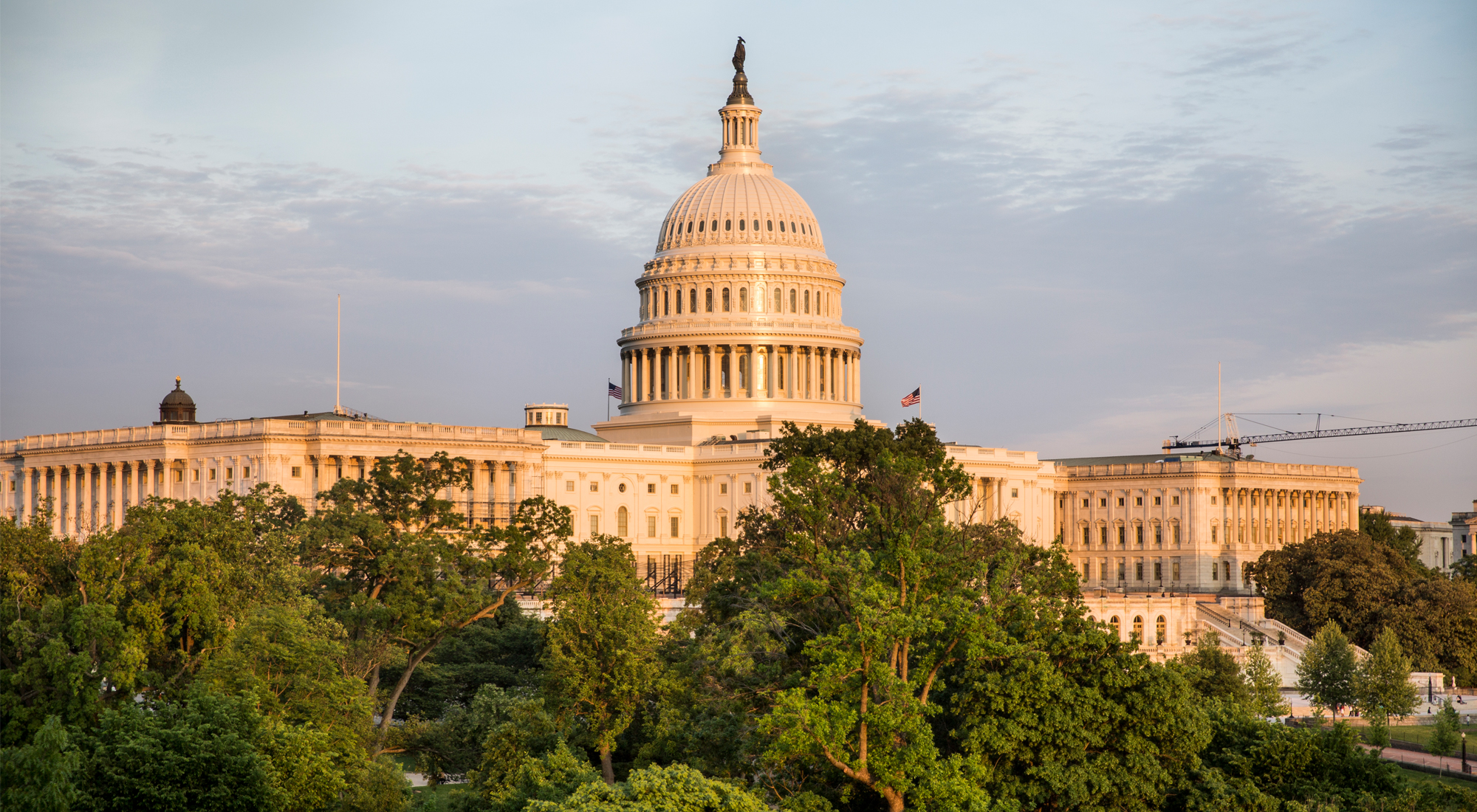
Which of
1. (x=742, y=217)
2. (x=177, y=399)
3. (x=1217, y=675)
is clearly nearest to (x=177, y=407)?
(x=177, y=399)

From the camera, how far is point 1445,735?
97812mm

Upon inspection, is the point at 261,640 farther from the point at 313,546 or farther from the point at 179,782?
the point at 313,546

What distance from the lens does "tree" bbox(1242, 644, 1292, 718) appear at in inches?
3922

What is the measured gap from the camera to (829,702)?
6631 cm

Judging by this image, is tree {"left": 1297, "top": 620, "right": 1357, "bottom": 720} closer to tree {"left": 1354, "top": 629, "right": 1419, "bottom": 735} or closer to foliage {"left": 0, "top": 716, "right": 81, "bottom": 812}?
tree {"left": 1354, "top": 629, "right": 1419, "bottom": 735}

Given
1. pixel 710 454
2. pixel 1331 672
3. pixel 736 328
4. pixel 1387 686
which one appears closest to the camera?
pixel 1387 686

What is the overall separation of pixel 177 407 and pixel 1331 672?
82107 mm

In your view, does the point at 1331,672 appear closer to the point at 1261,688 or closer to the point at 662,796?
the point at 1261,688

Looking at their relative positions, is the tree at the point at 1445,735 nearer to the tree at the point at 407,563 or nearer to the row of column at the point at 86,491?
the tree at the point at 407,563

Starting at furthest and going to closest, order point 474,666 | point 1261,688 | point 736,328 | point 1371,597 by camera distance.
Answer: point 736,328
point 1371,597
point 1261,688
point 474,666

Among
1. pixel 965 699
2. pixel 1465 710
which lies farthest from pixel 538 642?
pixel 1465 710

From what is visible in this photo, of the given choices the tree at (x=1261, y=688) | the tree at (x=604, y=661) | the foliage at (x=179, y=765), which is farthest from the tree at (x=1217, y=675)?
the foliage at (x=179, y=765)

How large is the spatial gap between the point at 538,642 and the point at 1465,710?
192 feet

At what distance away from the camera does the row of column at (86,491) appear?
145 meters
